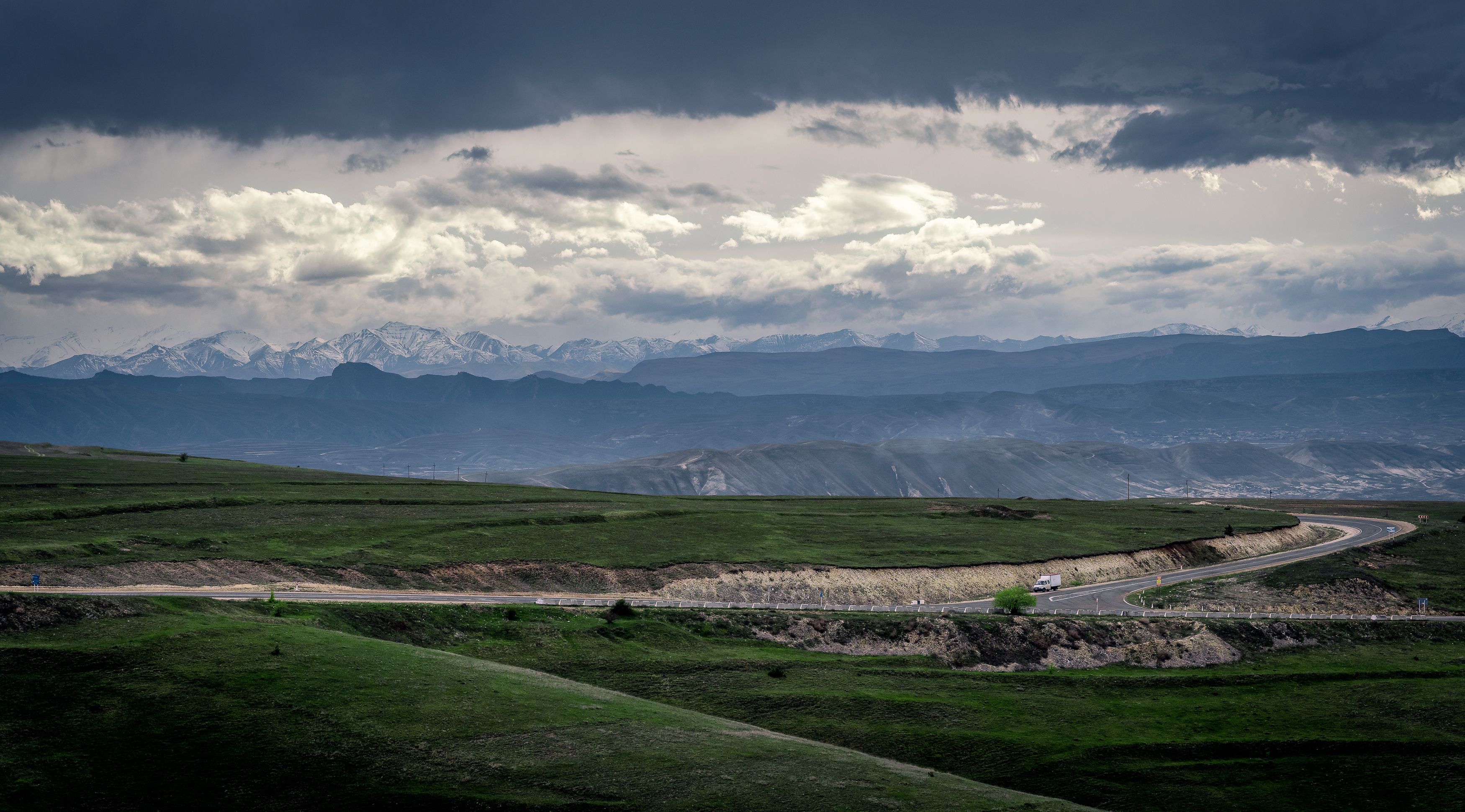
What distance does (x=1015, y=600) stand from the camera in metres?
101

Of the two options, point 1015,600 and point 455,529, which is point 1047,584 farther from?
point 455,529

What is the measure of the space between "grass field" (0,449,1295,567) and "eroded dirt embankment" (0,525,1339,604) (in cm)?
220

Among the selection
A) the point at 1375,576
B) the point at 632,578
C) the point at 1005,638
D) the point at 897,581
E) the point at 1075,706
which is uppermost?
the point at 1375,576

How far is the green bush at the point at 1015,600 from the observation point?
100562 mm

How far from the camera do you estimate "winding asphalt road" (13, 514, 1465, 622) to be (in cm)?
8544

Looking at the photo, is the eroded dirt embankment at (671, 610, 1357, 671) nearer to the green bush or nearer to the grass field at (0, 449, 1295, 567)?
the green bush

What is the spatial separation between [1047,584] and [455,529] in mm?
75320

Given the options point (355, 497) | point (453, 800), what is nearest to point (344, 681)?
point (453, 800)

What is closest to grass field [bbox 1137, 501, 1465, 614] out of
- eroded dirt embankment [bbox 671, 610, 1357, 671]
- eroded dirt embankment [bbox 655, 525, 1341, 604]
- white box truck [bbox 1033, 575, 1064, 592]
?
→ white box truck [bbox 1033, 575, 1064, 592]

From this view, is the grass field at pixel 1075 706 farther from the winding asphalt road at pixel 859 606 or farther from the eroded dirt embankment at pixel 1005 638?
the winding asphalt road at pixel 859 606

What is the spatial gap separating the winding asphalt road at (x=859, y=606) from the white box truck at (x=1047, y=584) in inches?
45.7

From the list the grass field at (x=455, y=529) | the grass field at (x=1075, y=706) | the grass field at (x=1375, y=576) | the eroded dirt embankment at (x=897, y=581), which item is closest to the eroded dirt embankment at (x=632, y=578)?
the eroded dirt embankment at (x=897, y=581)

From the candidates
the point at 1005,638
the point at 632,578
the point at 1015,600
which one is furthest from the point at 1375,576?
the point at 632,578

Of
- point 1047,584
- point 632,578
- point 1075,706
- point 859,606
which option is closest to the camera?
point 1075,706
